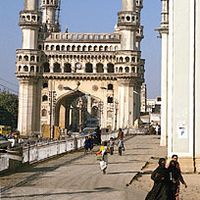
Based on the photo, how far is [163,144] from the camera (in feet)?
110

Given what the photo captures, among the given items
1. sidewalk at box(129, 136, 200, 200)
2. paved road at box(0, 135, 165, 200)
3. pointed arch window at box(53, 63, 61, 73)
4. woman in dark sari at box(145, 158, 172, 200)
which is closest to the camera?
woman in dark sari at box(145, 158, 172, 200)

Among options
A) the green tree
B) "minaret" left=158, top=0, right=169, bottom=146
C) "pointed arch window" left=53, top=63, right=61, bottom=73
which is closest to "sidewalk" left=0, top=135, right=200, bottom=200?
"minaret" left=158, top=0, right=169, bottom=146

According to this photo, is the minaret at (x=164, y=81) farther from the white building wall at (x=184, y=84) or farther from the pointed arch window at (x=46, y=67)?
the pointed arch window at (x=46, y=67)

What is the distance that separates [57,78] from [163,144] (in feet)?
144

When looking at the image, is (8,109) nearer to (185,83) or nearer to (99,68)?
(99,68)

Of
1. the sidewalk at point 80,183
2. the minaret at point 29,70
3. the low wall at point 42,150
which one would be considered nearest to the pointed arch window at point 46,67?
the minaret at point 29,70

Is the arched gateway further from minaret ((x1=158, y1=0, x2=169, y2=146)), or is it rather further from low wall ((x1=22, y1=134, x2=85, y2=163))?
low wall ((x1=22, y1=134, x2=85, y2=163))

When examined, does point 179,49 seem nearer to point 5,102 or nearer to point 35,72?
point 35,72

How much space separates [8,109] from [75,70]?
51.2 ft

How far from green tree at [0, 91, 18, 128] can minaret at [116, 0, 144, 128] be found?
19727mm

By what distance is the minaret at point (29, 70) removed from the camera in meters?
71.2

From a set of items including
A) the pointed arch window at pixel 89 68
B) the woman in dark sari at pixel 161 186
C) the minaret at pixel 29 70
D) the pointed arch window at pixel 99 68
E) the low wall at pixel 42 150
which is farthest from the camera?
the pointed arch window at pixel 99 68

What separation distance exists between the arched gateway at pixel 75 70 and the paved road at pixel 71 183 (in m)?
51.1

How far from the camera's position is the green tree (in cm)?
8216
